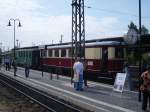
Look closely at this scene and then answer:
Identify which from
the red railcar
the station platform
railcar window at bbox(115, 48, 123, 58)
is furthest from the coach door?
the station platform

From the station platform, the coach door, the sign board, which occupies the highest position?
the coach door

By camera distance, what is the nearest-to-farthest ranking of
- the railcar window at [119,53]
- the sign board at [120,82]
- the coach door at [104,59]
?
the sign board at [120,82] < the railcar window at [119,53] < the coach door at [104,59]

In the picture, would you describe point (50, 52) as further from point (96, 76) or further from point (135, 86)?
point (135, 86)

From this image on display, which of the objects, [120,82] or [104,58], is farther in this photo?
[104,58]

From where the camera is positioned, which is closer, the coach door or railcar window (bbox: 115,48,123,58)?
railcar window (bbox: 115,48,123,58)

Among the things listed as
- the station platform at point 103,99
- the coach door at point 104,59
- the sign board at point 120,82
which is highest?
the coach door at point 104,59

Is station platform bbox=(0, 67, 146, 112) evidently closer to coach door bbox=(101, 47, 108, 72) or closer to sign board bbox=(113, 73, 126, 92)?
sign board bbox=(113, 73, 126, 92)

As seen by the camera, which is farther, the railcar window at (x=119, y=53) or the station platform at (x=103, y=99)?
the railcar window at (x=119, y=53)

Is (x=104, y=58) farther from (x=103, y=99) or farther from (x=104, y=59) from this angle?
(x=103, y=99)

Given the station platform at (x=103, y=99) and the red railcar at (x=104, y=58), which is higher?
the red railcar at (x=104, y=58)

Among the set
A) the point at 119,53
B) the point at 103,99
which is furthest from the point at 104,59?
the point at 103,99

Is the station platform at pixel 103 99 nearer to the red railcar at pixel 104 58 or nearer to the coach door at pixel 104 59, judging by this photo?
the red railcar at pixel 104 58

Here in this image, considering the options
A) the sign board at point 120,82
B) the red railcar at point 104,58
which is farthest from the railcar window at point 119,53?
the sign board at point 120,82

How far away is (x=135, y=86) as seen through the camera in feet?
78.1
